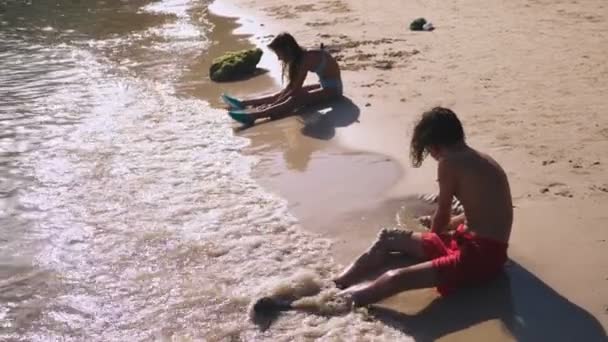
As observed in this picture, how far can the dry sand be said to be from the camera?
422 centimetres

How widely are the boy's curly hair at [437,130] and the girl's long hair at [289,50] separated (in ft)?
13.3

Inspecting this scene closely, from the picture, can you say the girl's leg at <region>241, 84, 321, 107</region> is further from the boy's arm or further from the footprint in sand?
the boy's arm

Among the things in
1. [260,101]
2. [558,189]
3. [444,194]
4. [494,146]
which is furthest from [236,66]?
[444,194]

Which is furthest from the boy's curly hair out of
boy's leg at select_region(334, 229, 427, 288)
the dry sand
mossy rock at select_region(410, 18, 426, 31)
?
mossy rock at select_region(410, 18, 426, 31)

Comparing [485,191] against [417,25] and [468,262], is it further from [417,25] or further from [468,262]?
[417,25]

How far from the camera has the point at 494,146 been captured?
21.4 ft

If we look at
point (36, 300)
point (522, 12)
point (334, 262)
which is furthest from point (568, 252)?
point (522, 12)

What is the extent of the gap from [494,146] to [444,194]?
2.28m

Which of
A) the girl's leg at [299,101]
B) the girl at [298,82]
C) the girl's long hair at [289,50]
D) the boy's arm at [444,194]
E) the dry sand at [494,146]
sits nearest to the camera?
the dry sand at [494,146]

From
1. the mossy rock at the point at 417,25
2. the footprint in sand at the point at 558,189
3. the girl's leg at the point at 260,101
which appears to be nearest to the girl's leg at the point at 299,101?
the girl's leg at the point at 260,101

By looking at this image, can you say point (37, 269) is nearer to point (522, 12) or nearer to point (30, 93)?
point (30, 93)

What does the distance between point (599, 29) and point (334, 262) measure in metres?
7.25

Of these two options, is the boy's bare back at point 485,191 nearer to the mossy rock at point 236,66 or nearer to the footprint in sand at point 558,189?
the footprint in sand at point 558,189

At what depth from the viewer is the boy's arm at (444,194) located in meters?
4.36
